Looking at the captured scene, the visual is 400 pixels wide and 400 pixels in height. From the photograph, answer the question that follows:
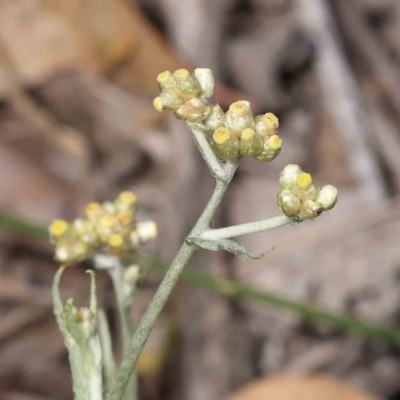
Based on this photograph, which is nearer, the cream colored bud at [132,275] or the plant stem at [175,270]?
the plant stem at [175,270]

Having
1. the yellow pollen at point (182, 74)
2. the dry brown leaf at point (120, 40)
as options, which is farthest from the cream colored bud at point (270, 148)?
the dry brown leaf at point (120, 40)

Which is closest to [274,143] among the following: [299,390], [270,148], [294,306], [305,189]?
[270,148]

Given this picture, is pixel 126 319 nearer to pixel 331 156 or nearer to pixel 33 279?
pixel 33 279

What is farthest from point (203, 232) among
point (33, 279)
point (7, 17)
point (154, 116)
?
point (7, 17)

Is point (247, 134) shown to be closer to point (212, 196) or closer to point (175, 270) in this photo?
point (212, 196)

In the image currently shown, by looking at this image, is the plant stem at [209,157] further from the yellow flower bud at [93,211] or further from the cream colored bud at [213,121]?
the yellow flower bud at [93,211]

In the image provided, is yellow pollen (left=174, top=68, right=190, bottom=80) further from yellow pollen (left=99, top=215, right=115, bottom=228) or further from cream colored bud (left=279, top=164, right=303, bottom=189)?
yellow pollen (left=99, top=215, right=115, bottom=228)
